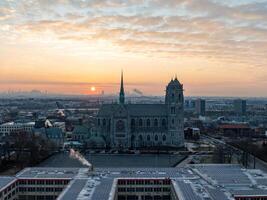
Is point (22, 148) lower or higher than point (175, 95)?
lower

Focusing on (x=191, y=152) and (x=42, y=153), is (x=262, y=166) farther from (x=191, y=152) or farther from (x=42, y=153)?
(x=42, y=153)

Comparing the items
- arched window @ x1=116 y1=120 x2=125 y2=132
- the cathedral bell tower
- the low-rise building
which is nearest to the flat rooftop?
the cathedral bell tower

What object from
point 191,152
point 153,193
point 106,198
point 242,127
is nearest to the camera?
point 106,198

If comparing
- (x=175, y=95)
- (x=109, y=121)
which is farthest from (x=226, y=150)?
(x=109, y=121)

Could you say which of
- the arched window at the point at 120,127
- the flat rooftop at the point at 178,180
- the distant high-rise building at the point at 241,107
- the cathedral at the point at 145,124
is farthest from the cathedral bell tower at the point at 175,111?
the distant high-rise building at the point at 241,107

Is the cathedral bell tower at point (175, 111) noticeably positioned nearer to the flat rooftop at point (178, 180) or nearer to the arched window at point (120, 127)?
the arched window at point (120, 127)

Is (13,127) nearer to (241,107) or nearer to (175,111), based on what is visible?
(175,111)

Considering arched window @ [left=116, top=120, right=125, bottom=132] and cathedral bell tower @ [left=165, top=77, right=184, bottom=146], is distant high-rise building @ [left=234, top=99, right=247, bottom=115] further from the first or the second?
arched window @ [left=116, top=120, right=125, bottom=132]

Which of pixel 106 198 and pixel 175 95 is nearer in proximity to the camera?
pixel 106 198
